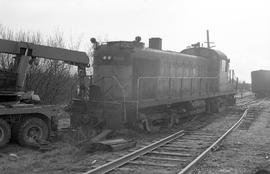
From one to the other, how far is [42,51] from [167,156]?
184 inches

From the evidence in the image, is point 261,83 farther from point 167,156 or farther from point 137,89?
point 167,156

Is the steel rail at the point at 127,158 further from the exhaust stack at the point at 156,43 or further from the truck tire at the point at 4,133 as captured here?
the exhaust stack at the point at 156,43

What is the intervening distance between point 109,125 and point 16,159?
12.6 feet

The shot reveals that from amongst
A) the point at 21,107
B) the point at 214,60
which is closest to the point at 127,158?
the point at 21,107

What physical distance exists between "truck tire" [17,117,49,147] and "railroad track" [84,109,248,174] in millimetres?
2879

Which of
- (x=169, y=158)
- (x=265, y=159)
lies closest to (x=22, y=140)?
(x=169, y=158)

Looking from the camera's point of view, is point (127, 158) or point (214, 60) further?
point (214, 60)

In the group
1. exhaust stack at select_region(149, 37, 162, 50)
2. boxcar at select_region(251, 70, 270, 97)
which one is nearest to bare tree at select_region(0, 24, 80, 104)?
exhaust stack at select_region(149, 37, 162, 50)

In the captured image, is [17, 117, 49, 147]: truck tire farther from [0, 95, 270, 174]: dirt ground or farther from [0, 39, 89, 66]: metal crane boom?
[0, 39, 89, 66]: metal crane boom

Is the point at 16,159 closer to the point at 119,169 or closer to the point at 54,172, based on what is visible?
the point at 54,172

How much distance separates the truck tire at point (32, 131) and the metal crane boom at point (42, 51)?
189 centimetres

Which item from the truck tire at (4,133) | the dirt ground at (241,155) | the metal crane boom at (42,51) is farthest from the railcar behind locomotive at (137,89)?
the truck tire at (4,133)

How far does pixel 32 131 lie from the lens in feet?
32.1

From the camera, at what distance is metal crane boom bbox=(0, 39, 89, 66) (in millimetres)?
9344
